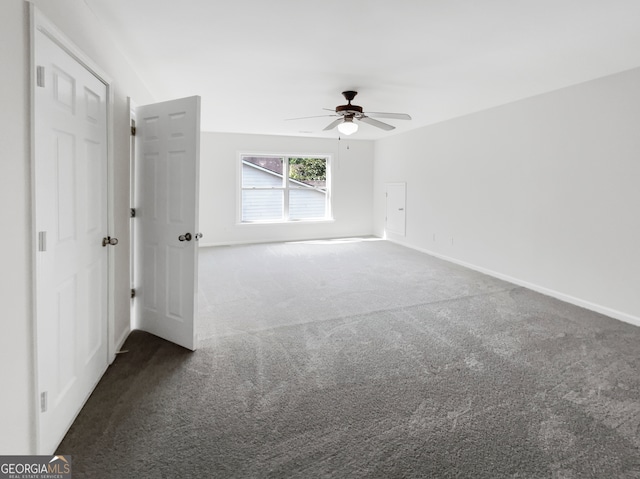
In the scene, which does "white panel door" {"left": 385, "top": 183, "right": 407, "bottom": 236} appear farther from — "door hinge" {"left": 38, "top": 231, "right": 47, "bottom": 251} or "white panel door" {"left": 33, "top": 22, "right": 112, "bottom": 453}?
"door hinge" {"left": 38, "top": 231, "right": 47, "bottom": 251}

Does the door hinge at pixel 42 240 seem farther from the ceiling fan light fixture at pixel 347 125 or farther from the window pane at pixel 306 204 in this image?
the window pane at pixel 306 204

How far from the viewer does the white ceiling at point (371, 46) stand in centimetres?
229

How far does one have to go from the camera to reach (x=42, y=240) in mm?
1593

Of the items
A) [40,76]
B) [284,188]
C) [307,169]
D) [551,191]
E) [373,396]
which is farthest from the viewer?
[307,169]

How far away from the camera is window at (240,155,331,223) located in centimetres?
766

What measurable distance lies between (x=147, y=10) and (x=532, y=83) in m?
3.66

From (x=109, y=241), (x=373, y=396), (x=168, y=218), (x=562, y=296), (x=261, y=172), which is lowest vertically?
(x=373, y=396)

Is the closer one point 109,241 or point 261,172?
point 109,241

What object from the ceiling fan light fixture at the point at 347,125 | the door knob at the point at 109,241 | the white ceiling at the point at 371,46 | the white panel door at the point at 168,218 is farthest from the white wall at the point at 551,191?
the door knob at the point at 109,241

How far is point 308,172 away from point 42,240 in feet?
22.0

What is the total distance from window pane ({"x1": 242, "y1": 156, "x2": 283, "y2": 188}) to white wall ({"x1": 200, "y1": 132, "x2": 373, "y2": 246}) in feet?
0.89

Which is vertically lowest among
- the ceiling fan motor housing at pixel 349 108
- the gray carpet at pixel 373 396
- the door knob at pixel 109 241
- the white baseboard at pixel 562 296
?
the gray carpet at pixel 373 396

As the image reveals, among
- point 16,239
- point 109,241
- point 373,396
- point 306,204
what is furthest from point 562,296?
point 306,204

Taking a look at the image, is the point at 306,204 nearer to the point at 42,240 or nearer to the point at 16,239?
the point at 42,240
